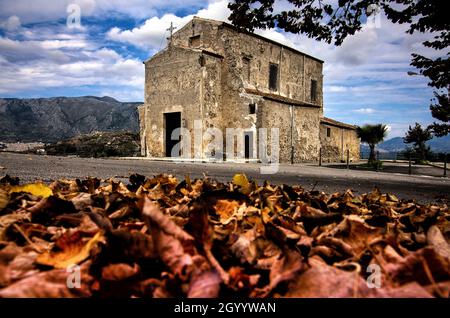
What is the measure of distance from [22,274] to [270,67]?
2548 cm

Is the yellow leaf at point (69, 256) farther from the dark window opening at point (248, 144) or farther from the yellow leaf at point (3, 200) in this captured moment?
the dark window opening at point (248, 144)

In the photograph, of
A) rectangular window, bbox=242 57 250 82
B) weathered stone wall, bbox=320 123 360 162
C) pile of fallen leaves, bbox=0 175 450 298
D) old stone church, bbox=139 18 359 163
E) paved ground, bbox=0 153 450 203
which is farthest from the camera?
weathered stone wall, bbox=320 123 360 162

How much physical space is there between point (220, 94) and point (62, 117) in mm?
77171

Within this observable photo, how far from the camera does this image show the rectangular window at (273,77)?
81.9ft

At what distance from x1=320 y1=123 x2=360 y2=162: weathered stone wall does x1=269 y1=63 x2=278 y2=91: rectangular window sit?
524 cm

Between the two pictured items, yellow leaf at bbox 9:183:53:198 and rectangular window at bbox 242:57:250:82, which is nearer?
yellow leaf at bbox 9:183:53:198

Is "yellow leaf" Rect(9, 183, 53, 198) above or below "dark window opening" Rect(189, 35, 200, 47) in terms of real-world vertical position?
below

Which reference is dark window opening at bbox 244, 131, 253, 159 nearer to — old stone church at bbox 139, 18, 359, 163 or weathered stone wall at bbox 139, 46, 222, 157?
old stone church at bbox 139, 18, 359, 163

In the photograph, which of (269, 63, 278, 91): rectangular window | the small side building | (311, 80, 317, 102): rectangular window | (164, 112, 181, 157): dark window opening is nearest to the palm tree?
the small side building

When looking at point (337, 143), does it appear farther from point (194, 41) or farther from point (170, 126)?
point (170, 126)

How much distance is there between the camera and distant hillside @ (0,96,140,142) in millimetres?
78875

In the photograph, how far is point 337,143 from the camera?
28.9 meters

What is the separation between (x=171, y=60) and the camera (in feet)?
69.0

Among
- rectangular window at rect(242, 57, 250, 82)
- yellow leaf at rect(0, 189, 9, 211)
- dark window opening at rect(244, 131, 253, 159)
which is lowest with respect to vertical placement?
yellow leaf at rect(0, 189, 9, 211)
